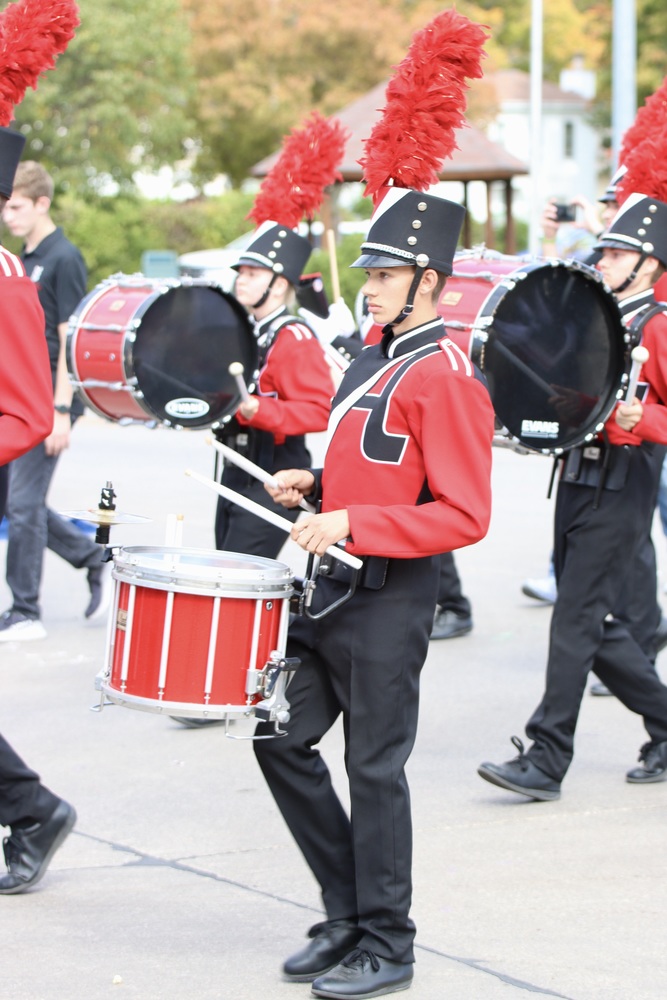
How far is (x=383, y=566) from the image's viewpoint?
3.79 metres

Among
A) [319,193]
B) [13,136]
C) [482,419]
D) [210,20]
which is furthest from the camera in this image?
[210,20]

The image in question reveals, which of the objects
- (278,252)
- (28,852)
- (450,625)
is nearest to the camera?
(28,852)

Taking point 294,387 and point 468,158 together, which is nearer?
point 294,387

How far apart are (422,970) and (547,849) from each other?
3.53 feet

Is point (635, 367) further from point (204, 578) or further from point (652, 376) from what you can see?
point (204, 578)

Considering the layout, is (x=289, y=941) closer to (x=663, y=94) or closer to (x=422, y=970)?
(x=422, y=970)

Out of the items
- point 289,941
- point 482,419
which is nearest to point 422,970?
point 289,941

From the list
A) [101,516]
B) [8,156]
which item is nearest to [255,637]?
[101,516]

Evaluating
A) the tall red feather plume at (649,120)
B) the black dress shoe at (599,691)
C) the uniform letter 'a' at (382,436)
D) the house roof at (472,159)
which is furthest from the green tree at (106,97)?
the uniform letter 'a' at (382,436)

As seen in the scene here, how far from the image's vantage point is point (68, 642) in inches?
309

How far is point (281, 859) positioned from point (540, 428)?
5.47 ft

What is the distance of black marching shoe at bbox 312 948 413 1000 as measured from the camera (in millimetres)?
3826

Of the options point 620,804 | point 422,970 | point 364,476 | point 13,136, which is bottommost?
point 422,970

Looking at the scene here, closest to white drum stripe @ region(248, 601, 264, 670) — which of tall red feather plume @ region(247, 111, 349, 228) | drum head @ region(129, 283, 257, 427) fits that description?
drum head @ region(129, 283, 257, 427)
